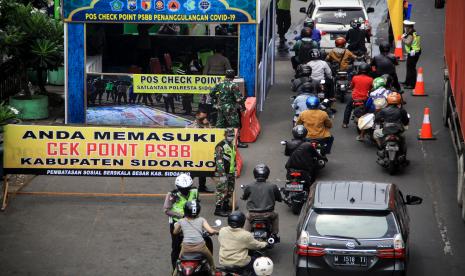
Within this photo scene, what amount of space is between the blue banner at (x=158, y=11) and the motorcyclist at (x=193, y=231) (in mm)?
10022

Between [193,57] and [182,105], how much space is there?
166cm

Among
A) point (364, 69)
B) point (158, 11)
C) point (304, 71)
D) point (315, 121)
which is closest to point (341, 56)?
point (364, 69)

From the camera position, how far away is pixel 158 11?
24203 mm

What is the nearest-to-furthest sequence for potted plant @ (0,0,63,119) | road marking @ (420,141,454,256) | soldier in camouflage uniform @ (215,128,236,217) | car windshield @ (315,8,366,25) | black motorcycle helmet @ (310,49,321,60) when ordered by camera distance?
road marking @ (420,141,454,256) → soldier in camouflage uniform @ (215,128,236,217) → potted plant @ (0,0,63,119) → black motorcycle helmet @ (310,49,321,60) → car windshield @ (315,8,366,25)

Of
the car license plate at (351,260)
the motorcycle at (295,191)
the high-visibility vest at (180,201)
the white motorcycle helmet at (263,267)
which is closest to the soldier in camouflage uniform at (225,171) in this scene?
the motorcycle at (295,191)

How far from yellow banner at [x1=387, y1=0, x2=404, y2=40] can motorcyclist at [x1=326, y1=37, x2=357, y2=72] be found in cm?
432

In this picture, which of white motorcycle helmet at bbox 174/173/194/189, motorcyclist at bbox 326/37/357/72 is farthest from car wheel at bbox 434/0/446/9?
white motorcycle helmet at bbox 174/173/194/189

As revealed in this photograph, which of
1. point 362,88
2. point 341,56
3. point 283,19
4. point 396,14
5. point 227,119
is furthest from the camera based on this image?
point 283,19

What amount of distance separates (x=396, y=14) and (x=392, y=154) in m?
10.8

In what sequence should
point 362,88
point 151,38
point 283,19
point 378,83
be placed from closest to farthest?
1. point 378,83
2. point 362,88
3. point 151,38
4. point 283,19

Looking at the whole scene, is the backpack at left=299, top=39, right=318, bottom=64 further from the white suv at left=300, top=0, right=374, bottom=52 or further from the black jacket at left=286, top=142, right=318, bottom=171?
the black jacket at left=286, top=142, right=318, bottom=171

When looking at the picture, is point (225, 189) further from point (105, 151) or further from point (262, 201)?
point (105, 151)

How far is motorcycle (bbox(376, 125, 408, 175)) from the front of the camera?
20.9 metres

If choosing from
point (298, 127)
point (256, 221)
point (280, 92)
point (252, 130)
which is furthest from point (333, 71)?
point (256, 221)
